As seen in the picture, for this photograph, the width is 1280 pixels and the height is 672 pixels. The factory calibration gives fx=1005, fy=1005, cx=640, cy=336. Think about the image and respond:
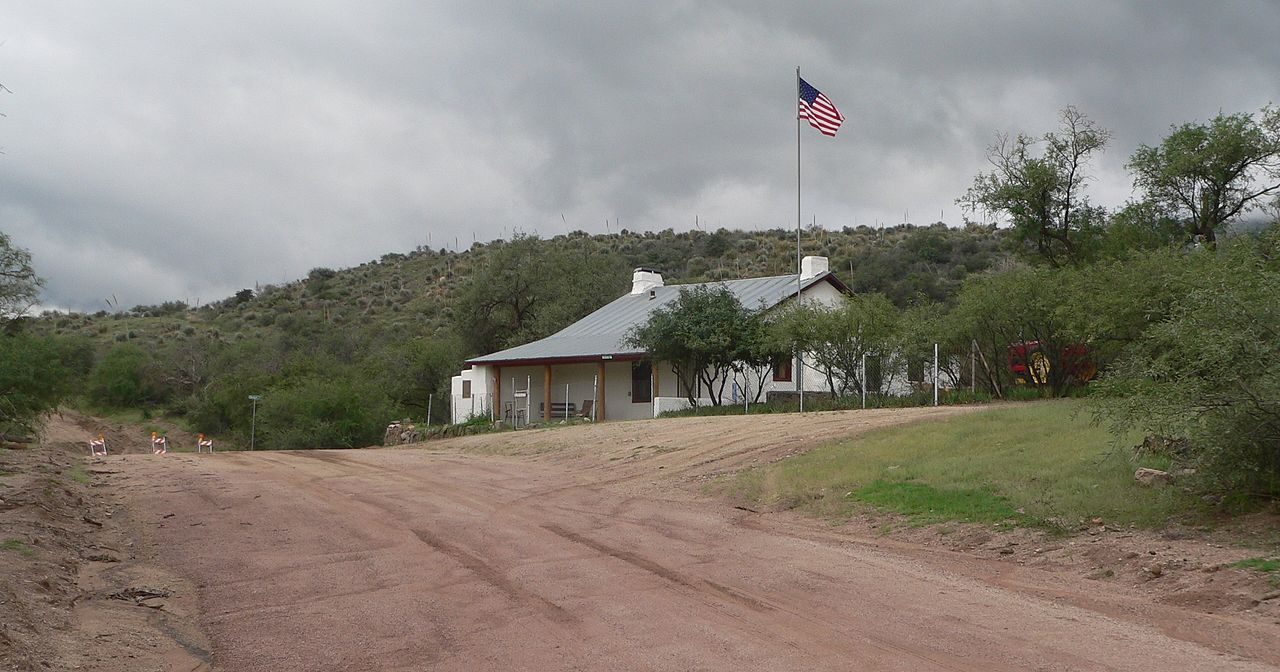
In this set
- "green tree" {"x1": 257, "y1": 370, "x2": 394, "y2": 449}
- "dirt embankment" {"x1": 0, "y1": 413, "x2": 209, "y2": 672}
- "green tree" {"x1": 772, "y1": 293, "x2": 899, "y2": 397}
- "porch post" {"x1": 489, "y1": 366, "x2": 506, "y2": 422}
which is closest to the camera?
"dirt embankment" {"x1": 0, "y1": 413, "x2": 209, "y2": 672}

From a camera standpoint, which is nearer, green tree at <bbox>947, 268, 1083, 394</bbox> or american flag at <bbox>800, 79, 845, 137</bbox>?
green tree at <bbox>947, 268, 1083, 394</bbox>

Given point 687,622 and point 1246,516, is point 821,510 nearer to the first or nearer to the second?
point 1246,516

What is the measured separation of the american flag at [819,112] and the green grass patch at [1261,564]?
24229 mm

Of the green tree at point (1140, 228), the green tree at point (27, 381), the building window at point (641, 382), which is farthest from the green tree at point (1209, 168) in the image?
the green tree at point (27, 381)

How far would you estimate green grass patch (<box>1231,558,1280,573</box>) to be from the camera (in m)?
9.11

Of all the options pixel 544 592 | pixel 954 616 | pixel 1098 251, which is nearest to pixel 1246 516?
pixel 954 616

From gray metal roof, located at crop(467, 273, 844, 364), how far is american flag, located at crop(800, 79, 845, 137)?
20.8 ft

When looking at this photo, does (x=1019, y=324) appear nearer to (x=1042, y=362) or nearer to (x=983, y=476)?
(x=1042, y=362)

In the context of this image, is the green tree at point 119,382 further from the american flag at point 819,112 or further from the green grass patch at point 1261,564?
the green grass patch at point 1261,564

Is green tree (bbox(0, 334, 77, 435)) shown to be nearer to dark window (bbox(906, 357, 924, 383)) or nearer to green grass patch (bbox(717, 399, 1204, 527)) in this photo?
green grass patch (bbox(717, 399, 1204, 527))

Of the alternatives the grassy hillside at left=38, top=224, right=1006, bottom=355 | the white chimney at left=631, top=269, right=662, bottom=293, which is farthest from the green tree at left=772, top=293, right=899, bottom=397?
the grassy hillside at left=38, top=224, right=1006, bottom=355

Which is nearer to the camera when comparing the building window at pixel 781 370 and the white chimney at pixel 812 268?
the building window at pixel 781 370

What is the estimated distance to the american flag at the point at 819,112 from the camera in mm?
32094

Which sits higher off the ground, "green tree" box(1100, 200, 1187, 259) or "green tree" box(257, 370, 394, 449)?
"green tree" box(1100, 200, 1187, 259)
